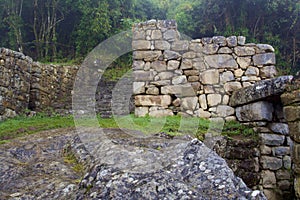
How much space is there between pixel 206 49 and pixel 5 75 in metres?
5.10

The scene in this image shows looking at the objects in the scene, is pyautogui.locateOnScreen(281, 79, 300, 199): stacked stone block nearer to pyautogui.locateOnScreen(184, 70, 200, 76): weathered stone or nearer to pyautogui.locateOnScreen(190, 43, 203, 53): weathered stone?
pyautogui.locateOnScreen(184, 70, 200, 76): weathered stone

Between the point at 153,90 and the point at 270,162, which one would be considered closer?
the point at 270,162

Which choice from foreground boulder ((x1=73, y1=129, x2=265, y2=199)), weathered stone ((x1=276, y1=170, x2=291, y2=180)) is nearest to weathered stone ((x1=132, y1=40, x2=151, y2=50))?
foreground boulder ((x1=73, y1=129, x2=265, y2=199))

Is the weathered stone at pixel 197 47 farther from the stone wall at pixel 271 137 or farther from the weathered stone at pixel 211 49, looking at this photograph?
the stone wall at pixel 271 137

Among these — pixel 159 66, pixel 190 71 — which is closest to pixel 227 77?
pixel 190 71

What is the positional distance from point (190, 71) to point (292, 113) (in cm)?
283

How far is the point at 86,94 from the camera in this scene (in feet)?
34.3

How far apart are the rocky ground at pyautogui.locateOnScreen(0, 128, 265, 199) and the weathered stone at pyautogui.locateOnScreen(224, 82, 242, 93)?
296 centimetres

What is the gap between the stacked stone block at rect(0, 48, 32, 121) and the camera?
7.71 metres

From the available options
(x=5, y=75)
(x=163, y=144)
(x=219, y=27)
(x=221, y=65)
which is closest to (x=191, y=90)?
(x=221, y=65)

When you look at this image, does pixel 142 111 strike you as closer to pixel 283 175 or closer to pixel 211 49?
pixel 211 49

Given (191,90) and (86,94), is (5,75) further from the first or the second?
(191,90)

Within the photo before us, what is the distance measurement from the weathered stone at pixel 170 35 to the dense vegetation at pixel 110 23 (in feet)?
22.7

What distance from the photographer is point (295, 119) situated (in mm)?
4262
